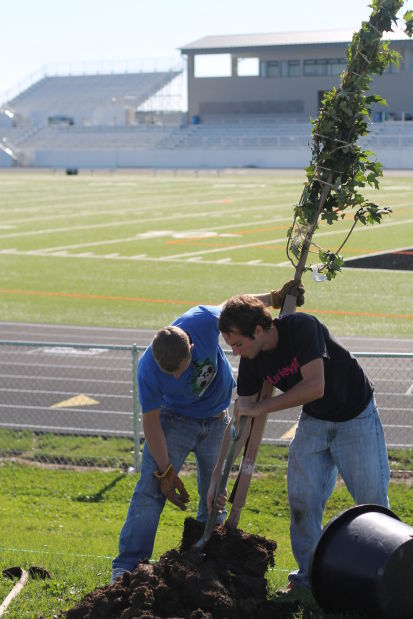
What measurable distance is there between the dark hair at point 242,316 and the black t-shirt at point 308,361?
280 mm

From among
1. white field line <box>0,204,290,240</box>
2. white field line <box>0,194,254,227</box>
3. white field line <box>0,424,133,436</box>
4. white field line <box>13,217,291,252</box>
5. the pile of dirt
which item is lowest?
white field line <box>0,194,254,227</box>

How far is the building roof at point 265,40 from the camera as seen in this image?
88.1 meters

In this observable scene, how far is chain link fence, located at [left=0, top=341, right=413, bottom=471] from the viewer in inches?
382

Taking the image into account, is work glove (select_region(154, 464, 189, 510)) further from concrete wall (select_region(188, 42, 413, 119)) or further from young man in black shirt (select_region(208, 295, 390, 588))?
concrete wall (select_region(188, 42, 413, 119))

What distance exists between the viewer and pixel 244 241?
28375 millimetres

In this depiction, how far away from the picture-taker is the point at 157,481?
613 centimetres

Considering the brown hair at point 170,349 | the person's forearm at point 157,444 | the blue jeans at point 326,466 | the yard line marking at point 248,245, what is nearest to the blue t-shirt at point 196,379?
the person's forearm at point 157,444

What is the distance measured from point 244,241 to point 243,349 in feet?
75.7

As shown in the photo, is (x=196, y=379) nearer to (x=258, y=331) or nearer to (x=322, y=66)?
(x=258, y=331)

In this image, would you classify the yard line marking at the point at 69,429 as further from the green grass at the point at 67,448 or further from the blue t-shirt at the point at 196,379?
the blue t-shirt at the point at 196,379

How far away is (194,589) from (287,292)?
6.07ft

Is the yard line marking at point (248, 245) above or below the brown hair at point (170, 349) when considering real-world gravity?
below

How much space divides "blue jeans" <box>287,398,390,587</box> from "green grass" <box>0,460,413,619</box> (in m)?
0.43

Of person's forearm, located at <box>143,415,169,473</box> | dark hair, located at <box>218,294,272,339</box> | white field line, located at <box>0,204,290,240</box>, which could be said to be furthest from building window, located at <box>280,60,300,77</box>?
dark hair, located at <box>218,294,272,339</box>
